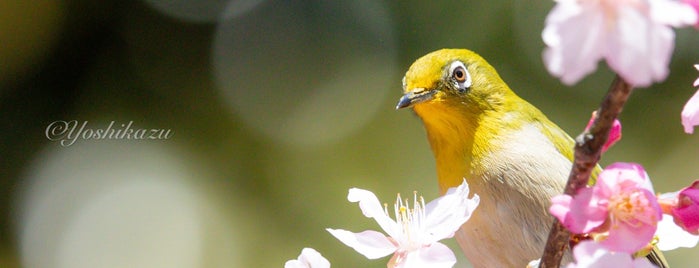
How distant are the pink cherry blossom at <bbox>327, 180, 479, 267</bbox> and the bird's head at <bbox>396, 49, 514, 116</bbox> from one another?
1660mm

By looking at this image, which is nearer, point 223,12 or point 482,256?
point 482,256

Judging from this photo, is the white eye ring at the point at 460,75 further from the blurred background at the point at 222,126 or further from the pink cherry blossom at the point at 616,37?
the pink cherry blossom at the point at 616,37

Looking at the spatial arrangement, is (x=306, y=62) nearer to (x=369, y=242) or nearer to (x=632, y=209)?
(x=369, y=242)

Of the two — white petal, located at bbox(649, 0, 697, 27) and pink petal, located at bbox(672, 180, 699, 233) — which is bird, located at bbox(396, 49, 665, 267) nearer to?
pink petal, located at bbox(672, 180, 699, 233)

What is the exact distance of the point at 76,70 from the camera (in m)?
4.75

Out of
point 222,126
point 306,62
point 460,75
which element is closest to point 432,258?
point 460,75

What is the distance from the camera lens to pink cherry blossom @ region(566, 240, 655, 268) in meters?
0.74

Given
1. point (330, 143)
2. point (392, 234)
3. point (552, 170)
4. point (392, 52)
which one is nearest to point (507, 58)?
point (392, 52)

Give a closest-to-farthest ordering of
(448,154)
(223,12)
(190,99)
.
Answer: (448,154) → (190,99) → (223,12)

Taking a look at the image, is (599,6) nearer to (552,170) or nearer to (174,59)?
(552,170)

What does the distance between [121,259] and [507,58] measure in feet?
9.06

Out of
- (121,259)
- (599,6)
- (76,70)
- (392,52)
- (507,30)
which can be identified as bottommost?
(121,259)

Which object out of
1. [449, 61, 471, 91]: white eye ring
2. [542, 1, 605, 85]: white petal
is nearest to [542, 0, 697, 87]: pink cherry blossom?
[542, 1, 605, 85]: white petal

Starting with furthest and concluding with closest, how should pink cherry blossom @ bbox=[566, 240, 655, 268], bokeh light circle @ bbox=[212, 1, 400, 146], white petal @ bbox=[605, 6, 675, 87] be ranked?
bokeh light circle @ bbox=[212, 1, 400, 146] → pink cherry blossom @ bbox=[566, 240, 655, 268] → white petal @ bbox=[605, 6, 675, 87]
